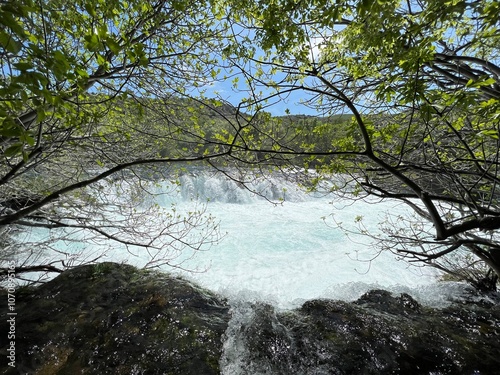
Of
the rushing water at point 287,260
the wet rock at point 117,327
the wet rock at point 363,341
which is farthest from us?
the rushing water at point 287,260

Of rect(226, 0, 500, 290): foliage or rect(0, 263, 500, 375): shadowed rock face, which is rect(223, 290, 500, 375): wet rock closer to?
rect(0, 263, 500, 375): shadowed rock face

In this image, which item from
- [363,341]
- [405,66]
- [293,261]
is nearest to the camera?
[405,66]

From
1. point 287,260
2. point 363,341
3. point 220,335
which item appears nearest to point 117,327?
point 220,335

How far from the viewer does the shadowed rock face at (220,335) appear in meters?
2.74

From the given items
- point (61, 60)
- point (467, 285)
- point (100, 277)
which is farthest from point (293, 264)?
point (61, 60)

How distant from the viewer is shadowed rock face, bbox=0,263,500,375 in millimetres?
2744

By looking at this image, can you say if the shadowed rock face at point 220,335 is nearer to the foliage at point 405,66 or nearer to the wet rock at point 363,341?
the wet rock at point 363,341

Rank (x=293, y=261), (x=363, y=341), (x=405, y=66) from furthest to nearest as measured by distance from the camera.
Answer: (x=293, y=261) < (x=363, y=341) < (x=405, y=66)

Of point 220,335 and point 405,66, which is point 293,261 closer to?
point 220,335

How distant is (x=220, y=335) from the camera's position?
3.18m

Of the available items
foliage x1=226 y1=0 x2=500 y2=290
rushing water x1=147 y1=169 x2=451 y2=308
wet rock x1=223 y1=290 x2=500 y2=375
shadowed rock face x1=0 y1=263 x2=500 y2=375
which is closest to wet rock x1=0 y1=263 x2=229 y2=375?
shadowed rock face x1=0 y1=263 x2=500 y2=375

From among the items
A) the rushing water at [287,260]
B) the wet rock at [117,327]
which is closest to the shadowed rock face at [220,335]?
the wet rock at [117,327]

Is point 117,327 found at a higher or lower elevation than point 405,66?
lower

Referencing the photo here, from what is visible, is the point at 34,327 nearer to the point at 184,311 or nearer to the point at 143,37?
the point at 184,311
